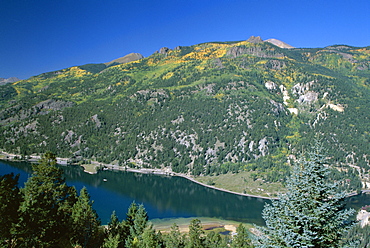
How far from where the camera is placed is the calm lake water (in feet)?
393

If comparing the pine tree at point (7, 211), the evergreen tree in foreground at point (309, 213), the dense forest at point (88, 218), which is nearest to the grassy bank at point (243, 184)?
the dense forest at point (88, 218)

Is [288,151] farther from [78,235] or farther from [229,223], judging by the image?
[78,235]

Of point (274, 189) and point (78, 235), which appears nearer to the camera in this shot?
point (78, 235)

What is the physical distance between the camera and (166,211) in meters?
123

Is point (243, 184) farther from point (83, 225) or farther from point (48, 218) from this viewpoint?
point (48, 218)

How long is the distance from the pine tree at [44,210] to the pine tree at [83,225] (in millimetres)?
3082

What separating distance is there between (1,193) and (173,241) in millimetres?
39617

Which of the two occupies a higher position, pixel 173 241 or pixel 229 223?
pixel 173 241

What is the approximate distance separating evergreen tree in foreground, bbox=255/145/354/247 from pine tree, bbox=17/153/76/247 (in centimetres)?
2051

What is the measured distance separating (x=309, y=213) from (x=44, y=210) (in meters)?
24.8

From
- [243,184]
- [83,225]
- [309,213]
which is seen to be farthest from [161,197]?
[309,213]

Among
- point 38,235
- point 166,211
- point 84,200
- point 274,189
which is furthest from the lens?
point 274,189

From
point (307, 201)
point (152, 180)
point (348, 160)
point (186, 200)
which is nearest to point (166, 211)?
point (186, 200)

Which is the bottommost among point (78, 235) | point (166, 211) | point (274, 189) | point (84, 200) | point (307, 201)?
point (166, 211)
